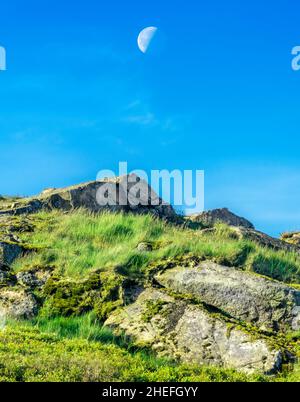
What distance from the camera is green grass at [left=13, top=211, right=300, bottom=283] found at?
19.3 metres

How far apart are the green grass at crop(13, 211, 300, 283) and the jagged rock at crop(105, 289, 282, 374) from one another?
234 centimetres

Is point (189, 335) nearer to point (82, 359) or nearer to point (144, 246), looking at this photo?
point (82, 359)

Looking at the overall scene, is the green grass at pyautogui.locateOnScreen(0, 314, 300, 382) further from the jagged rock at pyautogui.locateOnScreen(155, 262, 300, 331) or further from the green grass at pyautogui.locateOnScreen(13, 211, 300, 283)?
the green grass at pyautogui.locateOnScreen(13, 211, 300, 283)

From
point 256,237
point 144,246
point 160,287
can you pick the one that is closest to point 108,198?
point 256,237

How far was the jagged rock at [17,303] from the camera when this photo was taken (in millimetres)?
16234

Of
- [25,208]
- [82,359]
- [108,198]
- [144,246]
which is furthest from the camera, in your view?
[108,198]

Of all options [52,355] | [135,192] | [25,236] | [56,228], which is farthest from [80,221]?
[52,355]

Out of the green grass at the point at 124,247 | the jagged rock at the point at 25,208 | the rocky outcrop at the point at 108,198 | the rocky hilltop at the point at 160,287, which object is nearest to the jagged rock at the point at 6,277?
the rocky hilltop at the point at 160,287

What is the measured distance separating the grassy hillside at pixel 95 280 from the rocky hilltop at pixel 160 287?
0.04m

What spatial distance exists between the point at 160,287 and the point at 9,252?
5368 millimetres

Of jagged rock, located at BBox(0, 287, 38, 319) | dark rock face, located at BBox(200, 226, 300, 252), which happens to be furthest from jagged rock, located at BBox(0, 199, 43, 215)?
jagged rock, located at BBox(0, 287, 38, 319)

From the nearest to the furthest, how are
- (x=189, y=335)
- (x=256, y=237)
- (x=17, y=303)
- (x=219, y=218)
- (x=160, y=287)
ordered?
1. (x=189, y=335)
2. (x=17, y=303)
3. (x=160, y=287)
4. (x=256, y=237)
5. (x=219, y=218)

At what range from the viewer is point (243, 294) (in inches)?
673
